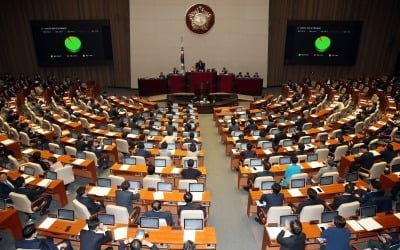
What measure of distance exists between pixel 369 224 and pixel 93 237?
6.24 metres

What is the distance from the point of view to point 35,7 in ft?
85.5

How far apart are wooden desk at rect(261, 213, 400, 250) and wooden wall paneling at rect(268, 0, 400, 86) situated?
859 inches

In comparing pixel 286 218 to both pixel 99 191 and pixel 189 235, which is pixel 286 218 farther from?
pixel 99 191

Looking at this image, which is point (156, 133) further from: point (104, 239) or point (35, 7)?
point (35, 7)

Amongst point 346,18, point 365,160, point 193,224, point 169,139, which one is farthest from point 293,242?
point 346,18

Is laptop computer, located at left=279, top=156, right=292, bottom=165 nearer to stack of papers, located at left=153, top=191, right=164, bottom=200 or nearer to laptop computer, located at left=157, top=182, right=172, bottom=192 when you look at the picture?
laptop computer, located at left=157, top=182, right=172, bottom=192

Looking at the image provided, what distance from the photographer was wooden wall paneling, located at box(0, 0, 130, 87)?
26031 mm

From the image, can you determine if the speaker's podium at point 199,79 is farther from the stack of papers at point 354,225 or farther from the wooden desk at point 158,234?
the stack of papers at point 354,225

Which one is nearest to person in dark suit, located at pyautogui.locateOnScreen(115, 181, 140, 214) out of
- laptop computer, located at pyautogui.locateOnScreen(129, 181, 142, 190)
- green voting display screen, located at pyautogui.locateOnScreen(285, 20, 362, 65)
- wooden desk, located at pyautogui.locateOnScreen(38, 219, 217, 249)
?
laptop computer, located at pyautogui.locateOnScreen(129, 181, 142, 190)

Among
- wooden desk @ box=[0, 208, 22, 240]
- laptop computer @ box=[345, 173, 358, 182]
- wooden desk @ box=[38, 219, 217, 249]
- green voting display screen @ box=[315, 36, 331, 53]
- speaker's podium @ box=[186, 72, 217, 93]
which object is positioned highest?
green voting display screen @ box=[315, 36, 331, 53]

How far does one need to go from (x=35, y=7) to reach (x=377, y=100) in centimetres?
2611

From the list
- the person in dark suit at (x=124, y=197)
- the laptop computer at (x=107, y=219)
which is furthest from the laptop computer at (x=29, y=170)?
the laptop computer at (x=107, y=219)

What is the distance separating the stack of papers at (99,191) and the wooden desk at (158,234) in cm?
137

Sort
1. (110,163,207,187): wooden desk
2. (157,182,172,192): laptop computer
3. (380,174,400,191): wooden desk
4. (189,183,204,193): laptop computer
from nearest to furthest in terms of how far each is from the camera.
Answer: (189,183,204,193): laptop computer, (157,182,172,192): laptop computer, (380,174,400,191): wooden desk, (110,163,207,187): wooden desk
